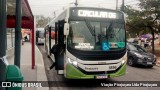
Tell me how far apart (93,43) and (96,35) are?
31 cm

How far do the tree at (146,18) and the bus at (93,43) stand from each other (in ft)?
48.6

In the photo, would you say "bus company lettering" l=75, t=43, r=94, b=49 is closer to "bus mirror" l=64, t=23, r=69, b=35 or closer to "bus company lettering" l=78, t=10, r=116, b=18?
"bus mirror" l=64, t=23, r=69, b=35

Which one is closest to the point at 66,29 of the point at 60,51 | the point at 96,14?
the point at 96,14

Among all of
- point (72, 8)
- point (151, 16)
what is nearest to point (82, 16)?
point (72, 8)

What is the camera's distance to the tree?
77.8 ft

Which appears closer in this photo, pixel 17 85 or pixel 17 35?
pixel 17 85

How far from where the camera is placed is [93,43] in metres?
9.13

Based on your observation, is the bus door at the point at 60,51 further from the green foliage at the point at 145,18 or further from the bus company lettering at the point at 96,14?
the green foliage at the point at 145,18

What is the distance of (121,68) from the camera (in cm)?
970

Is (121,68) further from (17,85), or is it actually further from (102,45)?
(17,85)

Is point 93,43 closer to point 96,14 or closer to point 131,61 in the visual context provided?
point 96,14

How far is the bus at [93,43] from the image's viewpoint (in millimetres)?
8992

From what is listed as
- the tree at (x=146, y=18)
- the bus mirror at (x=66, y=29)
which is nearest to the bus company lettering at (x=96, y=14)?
the bus mirror at (x=66, y=29)

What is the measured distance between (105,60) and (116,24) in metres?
1.43
